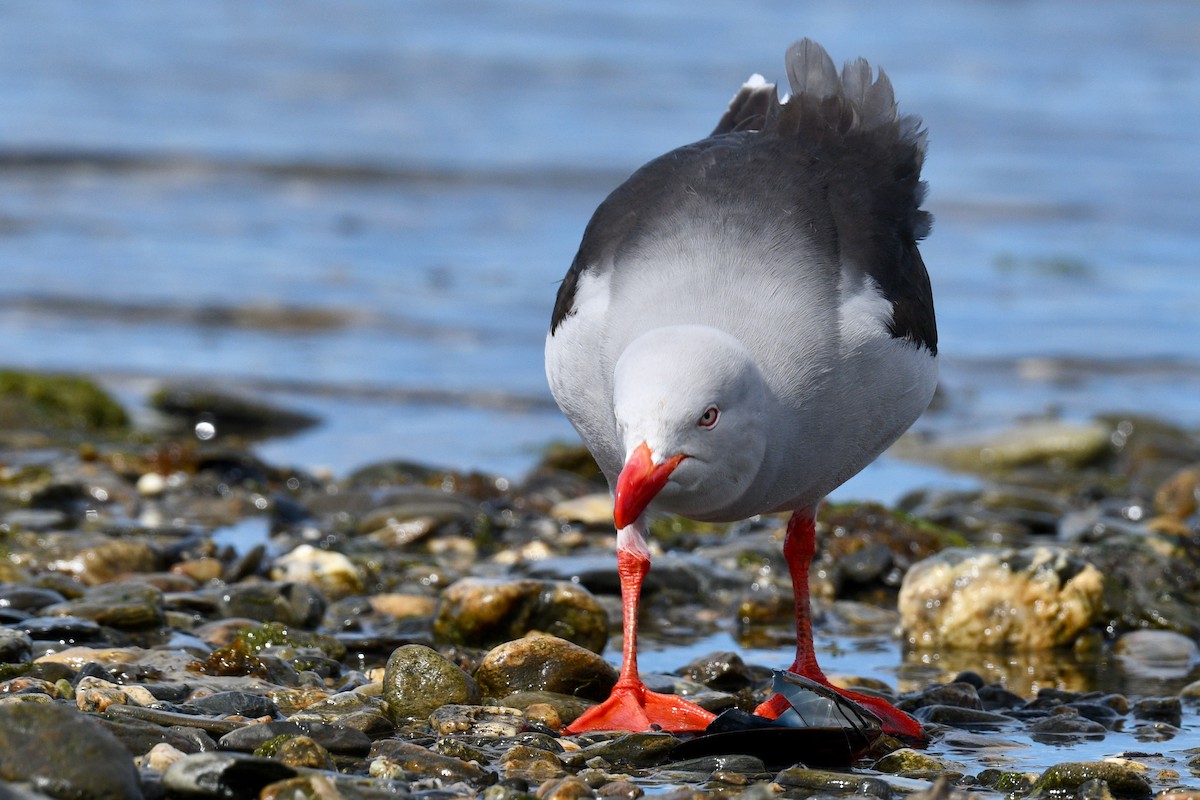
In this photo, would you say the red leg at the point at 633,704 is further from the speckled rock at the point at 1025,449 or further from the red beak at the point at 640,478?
the speckled rock at the point at 1025,449

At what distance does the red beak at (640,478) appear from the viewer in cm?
441

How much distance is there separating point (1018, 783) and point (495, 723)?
1.60 meters

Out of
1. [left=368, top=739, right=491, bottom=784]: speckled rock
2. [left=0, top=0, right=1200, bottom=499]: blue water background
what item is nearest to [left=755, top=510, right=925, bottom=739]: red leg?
[left=368, top=739, right=491, bottom=784]: speckled rock

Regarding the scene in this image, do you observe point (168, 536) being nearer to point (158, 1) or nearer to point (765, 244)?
point (765, 244)

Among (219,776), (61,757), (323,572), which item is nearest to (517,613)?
(323,572)

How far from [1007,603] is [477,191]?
1450 cm

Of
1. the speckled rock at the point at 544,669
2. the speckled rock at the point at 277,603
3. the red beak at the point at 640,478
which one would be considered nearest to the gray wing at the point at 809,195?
the red beak at the point at 640,478

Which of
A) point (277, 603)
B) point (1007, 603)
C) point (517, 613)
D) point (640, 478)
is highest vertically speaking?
point (640, 478)

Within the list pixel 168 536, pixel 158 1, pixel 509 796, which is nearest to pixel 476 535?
pixel 168 536

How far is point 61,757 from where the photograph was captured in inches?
154

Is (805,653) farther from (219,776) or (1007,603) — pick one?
(219,776)

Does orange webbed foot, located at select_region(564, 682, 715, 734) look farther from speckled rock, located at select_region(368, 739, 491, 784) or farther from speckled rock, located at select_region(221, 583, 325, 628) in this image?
speckled rock, located at select_region(221, 583, 325, 628)

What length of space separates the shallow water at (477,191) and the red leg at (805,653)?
1.57ft

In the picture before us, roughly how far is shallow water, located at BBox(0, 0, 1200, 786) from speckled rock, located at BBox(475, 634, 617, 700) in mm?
747
